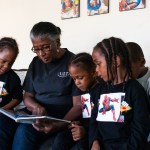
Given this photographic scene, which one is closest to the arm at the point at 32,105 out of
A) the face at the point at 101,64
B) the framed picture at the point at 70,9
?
the face at the point at 101,64

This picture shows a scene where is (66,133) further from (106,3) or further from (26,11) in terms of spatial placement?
(26,11)

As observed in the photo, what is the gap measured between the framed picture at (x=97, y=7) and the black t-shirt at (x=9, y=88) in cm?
84

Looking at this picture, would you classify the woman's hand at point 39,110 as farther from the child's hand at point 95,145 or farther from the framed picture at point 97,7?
the framed picture at point 97,7

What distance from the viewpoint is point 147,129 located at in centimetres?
130

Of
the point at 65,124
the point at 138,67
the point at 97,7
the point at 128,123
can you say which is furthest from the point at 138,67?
the point at 97,7

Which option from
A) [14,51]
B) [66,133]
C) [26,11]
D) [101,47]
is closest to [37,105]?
[66,133]

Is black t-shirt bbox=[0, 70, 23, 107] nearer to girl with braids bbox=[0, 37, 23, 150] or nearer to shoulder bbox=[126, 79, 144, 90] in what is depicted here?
girl with braids bbox=[0, 37, 23, 150]

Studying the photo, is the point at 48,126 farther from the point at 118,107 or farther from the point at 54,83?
the point at 118,107

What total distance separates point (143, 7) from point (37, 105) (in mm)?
1055

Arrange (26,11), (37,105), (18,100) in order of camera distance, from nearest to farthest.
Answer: (37,105) < (18,100) < (26,11)

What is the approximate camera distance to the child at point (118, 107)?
4.24ft

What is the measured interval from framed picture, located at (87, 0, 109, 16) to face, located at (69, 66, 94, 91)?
0.81 meters

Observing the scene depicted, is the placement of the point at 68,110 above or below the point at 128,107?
below

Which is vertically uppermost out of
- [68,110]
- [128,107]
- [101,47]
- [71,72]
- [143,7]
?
[143,7]
